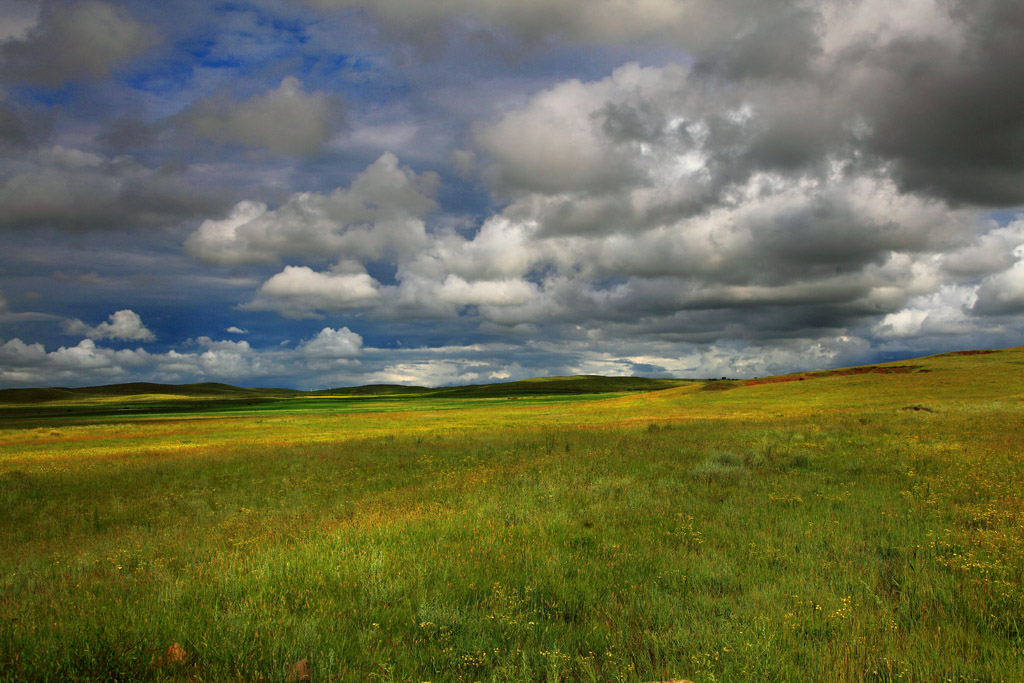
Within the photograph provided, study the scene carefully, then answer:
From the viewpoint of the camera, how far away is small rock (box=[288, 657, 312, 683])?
474cm

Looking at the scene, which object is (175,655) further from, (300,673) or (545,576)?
(545,576)

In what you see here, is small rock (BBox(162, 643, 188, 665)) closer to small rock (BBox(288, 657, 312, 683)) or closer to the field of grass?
the field of grass

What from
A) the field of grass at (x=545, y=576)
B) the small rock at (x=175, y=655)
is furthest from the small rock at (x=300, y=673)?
the small rock at (x=175, y=655)

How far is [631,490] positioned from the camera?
42.3 feet

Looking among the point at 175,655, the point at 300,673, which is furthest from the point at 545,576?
the point at 175,655

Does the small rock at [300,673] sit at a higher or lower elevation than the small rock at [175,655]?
lower

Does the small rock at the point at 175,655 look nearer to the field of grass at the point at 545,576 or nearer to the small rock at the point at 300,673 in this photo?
the field of grass at the point at 545,576

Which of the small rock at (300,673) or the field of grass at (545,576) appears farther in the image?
the field of grass at (545,576)

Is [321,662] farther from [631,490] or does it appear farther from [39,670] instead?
[631,490]

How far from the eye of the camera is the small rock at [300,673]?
15.6ft

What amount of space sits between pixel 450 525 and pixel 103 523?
10.4 metres

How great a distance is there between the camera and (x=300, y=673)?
4828mm

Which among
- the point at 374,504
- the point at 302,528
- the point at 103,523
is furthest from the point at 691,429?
the point at 103,523

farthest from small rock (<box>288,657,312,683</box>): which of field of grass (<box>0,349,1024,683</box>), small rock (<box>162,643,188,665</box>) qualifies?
small rock (<box>162,643,188,665</box>)
